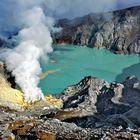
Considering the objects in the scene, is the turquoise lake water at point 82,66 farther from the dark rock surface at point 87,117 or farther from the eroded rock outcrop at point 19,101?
the dark rock surface at point 87,117

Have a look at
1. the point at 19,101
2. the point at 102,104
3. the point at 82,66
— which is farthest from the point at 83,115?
the point at 82,66

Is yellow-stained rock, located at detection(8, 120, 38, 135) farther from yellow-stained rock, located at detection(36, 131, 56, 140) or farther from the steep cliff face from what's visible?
the steep cliff face

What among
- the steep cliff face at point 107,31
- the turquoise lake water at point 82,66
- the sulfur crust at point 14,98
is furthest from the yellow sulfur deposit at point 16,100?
the steep cliff face at point 107,31

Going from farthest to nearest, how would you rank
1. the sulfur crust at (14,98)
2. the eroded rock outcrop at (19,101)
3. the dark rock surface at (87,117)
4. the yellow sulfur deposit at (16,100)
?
the sulfur crust at (14,98) < the yellow sulfur deposit at (16,100) < the eroded rock outcrop at (19,101) < the dark rock surface at (87,117)

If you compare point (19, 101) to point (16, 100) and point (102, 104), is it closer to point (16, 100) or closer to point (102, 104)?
point (16, 100)

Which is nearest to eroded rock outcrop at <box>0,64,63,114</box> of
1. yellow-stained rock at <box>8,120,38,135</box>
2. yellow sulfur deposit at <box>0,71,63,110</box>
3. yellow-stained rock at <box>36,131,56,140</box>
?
yellow sulfur deposit at <box>0,71,63,110</box>

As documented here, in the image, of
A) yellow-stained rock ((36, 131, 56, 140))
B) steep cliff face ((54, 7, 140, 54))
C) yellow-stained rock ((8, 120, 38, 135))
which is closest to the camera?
yellow-stained rock ((36, 131, 56, 140))
